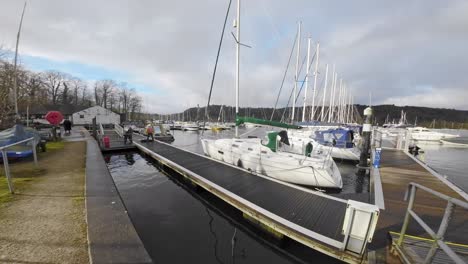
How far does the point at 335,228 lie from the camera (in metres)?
4.93

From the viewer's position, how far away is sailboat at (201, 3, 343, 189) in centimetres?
903

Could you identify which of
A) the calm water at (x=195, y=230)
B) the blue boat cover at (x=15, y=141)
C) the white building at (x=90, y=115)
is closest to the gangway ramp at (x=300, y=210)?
the calm water at (x=195, y=230)

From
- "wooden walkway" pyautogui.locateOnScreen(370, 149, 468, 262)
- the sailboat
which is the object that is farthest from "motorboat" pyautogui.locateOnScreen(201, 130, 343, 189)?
"wooden walkway" pyautogui.locateOnScreen(370, 149, 468, 262)

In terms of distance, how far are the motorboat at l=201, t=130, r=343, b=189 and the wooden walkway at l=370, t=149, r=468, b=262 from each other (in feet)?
6.94

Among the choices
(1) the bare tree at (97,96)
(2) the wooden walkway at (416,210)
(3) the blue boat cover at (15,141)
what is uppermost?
(1) the bare tree at (97,96)

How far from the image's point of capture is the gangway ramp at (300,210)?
3.90 meters

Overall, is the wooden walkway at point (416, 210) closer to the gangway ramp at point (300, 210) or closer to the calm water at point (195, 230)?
the gangway ramp at point (300, 210)

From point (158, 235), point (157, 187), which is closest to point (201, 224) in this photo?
point (158, 235)

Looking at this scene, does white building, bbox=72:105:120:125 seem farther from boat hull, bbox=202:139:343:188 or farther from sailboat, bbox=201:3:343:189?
boat hull, bbox=202:139:343:188

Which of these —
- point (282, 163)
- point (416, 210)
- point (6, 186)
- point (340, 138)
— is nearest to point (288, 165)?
point (282, 163)

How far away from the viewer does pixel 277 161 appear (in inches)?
380

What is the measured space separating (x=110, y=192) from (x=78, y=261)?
122 inches

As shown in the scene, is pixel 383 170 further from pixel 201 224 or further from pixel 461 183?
pixel 201 224

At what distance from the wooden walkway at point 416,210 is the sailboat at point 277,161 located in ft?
7.06
